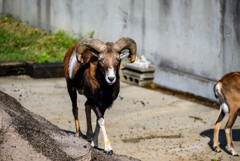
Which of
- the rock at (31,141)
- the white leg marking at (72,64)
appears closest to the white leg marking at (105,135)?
the rock at (31,141)

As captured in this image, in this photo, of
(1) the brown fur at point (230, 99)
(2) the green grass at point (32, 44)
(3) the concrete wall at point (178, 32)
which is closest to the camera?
(1) the brown fur at point (230, 99)

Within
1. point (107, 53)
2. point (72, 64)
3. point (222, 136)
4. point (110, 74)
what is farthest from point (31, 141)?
point (222, 136)

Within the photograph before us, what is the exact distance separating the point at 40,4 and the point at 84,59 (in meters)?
10.3

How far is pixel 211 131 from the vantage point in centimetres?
927

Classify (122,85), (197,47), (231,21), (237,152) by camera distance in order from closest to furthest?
(237,152), (231,21), (197,47), (122,85)

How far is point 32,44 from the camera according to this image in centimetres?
1545

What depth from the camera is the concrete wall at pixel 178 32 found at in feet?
35.7

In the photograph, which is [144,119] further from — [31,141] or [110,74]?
[31,141]

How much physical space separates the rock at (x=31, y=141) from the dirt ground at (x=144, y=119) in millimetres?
2011

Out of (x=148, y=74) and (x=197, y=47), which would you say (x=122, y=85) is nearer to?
(x=148, y=74)

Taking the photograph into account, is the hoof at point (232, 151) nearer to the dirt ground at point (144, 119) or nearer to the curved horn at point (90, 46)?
the dirt ground at point (144, 119)

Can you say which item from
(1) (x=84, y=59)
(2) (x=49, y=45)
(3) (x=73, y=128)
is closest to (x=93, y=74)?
(1) (x=84, y=59)

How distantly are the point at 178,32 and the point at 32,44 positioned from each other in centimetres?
540

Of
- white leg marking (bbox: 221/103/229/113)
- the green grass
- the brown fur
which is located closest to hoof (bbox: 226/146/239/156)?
the brown fur
